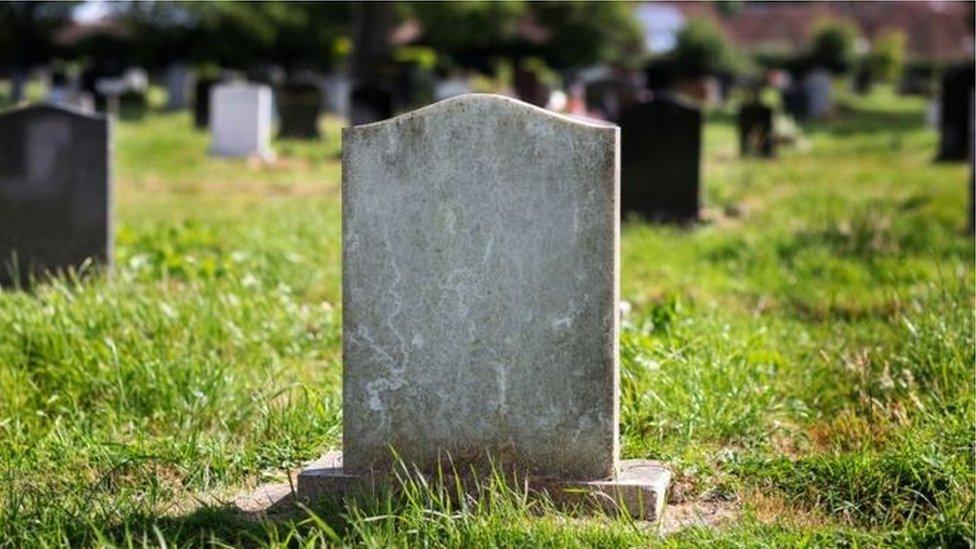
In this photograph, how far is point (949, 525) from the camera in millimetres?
4133

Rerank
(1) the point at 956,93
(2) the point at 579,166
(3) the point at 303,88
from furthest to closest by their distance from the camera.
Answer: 1. (3) the point at 303,88
2. (1) the point at 956,93
3. (2) the point at 579,166

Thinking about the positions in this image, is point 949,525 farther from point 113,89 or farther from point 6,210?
point 113,89

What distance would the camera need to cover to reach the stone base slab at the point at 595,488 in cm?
468

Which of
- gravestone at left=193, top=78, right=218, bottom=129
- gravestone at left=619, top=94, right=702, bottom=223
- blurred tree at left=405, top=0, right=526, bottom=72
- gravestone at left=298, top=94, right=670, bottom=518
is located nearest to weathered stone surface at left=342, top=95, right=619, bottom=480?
gravestone at left=298, top=94, right=670, bottom=518

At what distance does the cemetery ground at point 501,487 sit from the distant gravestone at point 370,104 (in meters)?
13.4

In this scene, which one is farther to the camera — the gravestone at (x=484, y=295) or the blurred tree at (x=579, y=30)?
the blurred tree at (x=579, y=30)

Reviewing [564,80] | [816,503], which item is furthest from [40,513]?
[564,80]

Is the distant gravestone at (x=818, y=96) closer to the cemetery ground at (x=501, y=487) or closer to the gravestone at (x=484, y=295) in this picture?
the cemetery ground at (x=501, y=487)

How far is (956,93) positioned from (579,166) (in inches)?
615

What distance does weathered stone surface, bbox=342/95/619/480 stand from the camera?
477cm

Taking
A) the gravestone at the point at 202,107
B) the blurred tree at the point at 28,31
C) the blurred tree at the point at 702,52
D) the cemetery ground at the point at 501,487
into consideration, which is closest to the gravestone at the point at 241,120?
the gravestone at the point at 202,107

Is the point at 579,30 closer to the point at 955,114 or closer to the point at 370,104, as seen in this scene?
the point at 370,104

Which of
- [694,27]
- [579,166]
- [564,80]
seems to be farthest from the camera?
[694,27]

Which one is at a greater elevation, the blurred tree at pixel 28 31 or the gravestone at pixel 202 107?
the blurred tree at pixel 28 31
